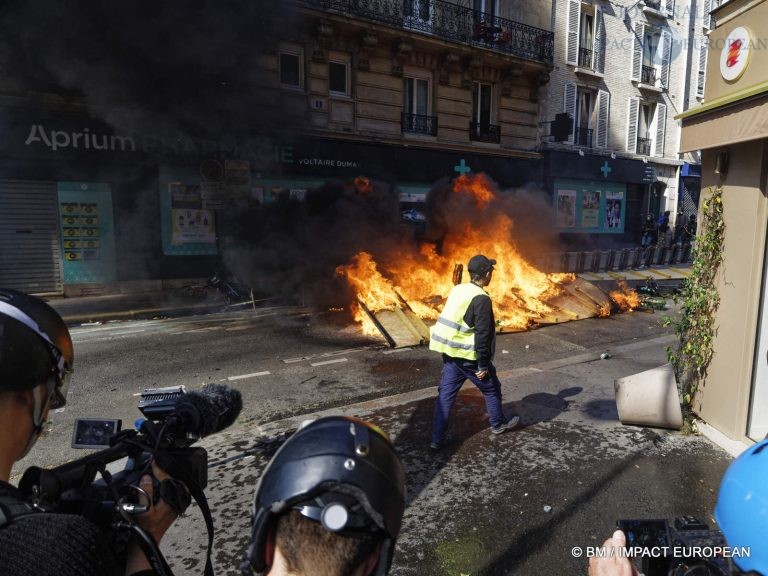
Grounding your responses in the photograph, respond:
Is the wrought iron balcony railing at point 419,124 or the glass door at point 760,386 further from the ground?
the wrought iron balcony railing at point 419,124

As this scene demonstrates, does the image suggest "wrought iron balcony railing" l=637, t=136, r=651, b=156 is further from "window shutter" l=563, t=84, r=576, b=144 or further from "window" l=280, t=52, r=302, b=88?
"window" l=280, t=52, r=302, b=88

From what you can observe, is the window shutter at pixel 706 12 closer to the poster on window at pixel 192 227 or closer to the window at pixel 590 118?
the window at pixel 590 118

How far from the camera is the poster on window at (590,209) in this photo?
21.5 metres

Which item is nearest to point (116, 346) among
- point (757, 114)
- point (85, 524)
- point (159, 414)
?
point (159, 414)

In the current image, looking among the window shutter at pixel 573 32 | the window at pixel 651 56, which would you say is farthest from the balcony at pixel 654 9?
the window shutter at pixel 573 32

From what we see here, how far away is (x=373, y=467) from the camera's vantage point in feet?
4.09

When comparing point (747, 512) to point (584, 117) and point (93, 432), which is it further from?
point (584, 117)

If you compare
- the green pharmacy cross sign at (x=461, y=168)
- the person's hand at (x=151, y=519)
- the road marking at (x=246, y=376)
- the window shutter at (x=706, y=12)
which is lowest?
the road marking at (x=246, y=376)

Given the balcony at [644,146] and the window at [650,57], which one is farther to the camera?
the balcony at [644,146]

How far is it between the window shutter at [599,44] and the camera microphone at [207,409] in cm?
2286

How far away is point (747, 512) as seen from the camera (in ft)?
4.62

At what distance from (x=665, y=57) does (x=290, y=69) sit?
17.9 m

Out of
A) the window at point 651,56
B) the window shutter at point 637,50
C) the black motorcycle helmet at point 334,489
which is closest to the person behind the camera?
the black motorcycle helmet at point 334,489

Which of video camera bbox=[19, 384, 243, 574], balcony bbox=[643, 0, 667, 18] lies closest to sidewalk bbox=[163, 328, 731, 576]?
video camera bbox=[19, 384, 243, 574]
